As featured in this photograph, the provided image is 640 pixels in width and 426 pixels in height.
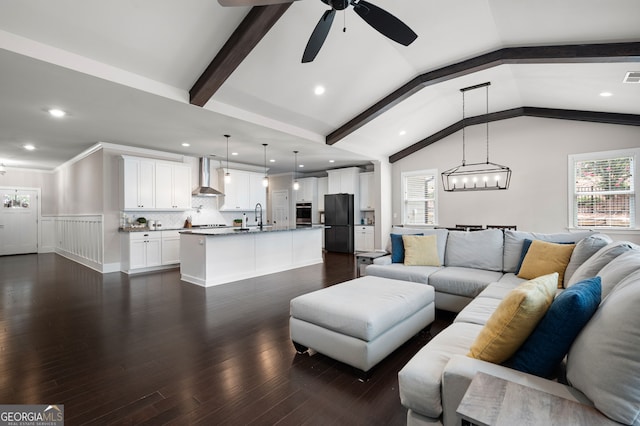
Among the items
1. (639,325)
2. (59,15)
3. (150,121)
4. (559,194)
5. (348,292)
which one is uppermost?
(59,15)

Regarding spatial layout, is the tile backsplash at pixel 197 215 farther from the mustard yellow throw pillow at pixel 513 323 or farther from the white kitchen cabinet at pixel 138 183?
the mustard yellow throw pillow at pixel 513 323

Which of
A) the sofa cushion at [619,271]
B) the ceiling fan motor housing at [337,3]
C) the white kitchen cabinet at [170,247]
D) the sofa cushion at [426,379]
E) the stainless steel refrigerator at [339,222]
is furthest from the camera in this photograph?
the stainless steel refrigerator at [339,222]

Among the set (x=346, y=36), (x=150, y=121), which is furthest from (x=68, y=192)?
(x=346, y=36)

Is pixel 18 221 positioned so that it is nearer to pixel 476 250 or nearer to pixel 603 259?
pixel 476 250

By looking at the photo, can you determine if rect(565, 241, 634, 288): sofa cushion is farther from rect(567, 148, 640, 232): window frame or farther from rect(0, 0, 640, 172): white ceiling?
rect(567, 148, 640, 232): window frame

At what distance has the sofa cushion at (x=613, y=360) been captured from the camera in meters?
0.93

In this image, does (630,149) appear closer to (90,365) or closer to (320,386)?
(320,386)

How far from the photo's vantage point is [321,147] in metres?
6.41

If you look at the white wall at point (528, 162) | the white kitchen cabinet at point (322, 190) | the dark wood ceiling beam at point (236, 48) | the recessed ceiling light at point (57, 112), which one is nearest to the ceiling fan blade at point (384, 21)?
the dark wood ceiling beam at point (236, 48)

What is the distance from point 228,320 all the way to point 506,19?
4.76 meters

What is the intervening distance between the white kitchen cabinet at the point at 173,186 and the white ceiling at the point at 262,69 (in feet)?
2.06

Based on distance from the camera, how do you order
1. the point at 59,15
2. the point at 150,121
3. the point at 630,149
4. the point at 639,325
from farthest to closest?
the point at 630,149 < the point at 150,121 < the point at 59,15 < the point at 639,325

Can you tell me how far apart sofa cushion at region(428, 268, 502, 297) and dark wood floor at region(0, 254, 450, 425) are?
370 millimetres

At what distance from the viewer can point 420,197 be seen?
25.5 feet
